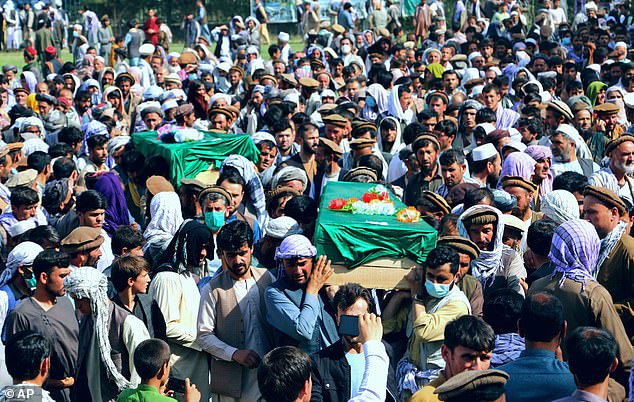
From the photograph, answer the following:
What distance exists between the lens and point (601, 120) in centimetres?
1079

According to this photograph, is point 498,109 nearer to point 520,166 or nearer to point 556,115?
point 556,115

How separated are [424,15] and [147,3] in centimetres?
1138

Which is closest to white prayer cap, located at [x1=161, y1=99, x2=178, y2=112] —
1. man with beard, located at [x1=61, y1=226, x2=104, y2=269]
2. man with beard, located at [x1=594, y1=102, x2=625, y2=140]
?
man with beard, located at [x1=594, y1=102, x2=625, y2=140]

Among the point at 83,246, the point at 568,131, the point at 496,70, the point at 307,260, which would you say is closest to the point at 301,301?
the point at 307,260

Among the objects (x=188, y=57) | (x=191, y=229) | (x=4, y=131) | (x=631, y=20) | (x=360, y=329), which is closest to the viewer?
(x=360, y=329)

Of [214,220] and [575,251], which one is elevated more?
[575,251]

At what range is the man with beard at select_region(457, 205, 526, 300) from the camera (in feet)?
19.8

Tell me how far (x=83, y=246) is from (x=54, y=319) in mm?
1015

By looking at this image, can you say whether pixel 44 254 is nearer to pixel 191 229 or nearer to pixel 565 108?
→ pixel 191 229

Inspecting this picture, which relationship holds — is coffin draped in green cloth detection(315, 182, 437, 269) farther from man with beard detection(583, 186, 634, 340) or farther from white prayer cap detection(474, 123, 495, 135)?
white prayer cap detection(474, 123, 495, 135)

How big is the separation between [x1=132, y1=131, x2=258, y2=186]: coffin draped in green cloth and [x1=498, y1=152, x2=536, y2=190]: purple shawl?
2.70 m

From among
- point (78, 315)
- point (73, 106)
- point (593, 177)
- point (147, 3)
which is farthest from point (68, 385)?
point (147, 3)

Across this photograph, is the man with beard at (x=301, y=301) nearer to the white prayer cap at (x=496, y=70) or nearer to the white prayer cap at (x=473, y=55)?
the white prayer cap at (x=496, y=70)

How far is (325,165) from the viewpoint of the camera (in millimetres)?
8992
